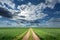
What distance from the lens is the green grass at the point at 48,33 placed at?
4.28 metres

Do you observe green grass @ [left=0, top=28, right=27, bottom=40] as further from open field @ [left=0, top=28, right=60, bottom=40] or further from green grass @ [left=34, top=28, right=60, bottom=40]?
green grass @ [left=34, top=28, right=60, bottom=40]

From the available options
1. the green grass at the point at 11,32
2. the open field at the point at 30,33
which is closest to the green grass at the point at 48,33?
the open field at the point at 30,33

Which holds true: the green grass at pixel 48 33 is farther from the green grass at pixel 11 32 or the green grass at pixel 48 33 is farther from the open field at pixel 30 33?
the green grass at pixel 11 32

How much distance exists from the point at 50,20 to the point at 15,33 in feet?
2.33

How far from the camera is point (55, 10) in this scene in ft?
14.2

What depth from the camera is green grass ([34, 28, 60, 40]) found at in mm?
4277

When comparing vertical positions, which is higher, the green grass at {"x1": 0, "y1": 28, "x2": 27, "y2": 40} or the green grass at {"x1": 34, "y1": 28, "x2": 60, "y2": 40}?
the green grass at {"x1": 0, "y1": 28, "x2": 27, "y2": 40}

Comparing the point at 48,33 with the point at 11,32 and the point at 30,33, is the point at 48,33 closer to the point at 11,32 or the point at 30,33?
the point at 30,33

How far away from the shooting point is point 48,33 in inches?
169

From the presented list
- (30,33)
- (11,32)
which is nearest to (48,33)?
(30,33)

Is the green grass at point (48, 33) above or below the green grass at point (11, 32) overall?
below

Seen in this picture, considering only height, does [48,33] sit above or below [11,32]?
below

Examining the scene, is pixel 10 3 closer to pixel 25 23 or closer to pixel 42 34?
pixel 25 23

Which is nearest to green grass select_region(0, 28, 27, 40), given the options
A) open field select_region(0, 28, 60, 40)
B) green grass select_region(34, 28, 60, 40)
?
open field select_region(0, 28, 60, 40)
